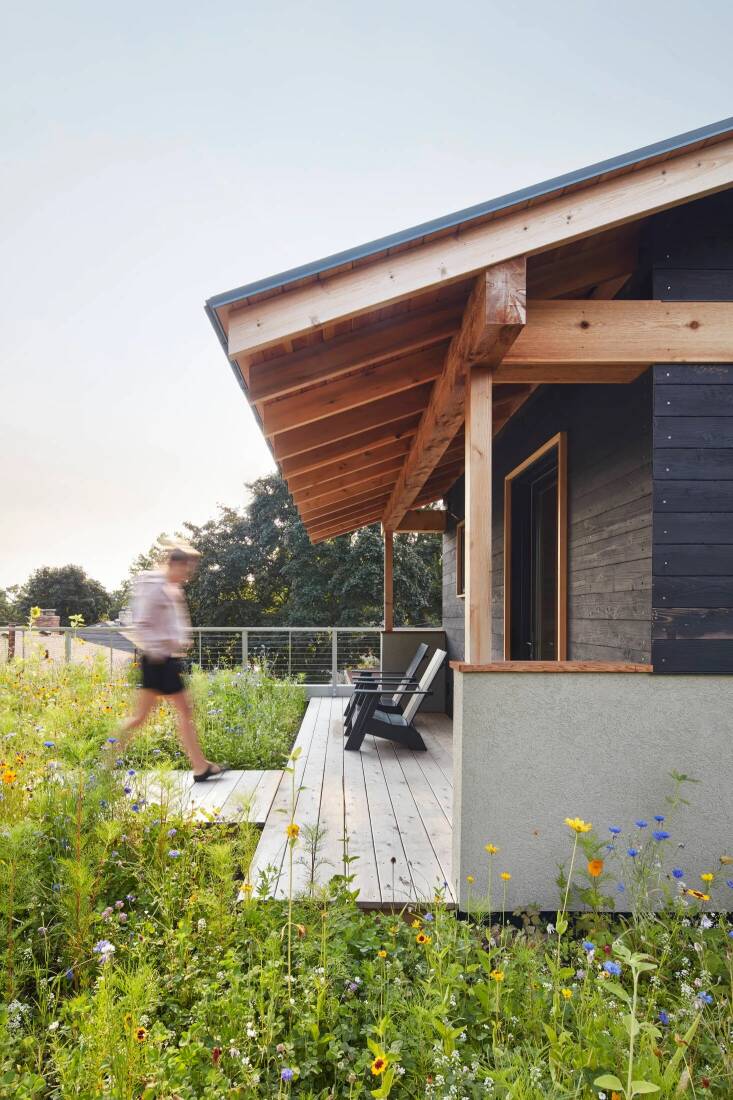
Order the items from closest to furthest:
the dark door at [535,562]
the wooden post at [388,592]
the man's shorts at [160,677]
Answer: the man's shorts at [160,677] < the dark door at [535,562] < the wooden post at [388,592]

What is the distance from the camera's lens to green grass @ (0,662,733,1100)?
1575 millimetres

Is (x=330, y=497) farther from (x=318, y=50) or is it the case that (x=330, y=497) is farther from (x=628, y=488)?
(x=318, y=50)

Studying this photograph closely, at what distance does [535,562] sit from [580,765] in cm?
285

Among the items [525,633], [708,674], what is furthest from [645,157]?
[525,633]

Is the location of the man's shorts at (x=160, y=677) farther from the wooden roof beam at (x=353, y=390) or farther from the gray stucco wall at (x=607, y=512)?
the gray stucco wall at (x=607, y=512)

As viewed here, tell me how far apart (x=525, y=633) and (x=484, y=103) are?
9.71 meters

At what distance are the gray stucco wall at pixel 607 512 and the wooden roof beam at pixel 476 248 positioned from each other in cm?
73

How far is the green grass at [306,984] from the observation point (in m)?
1.58

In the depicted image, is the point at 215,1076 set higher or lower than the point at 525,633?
lower

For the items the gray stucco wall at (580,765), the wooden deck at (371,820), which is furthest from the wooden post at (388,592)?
the gray stucco wall at (580,765)

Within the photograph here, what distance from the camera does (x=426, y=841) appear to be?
3236 millimetres

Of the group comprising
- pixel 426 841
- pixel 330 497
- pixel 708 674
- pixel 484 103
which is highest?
pixel 484 103

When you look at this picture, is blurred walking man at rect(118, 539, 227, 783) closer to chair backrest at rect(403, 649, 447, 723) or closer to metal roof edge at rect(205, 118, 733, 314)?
metal roof edge at rect(205, 118, 733, 314)

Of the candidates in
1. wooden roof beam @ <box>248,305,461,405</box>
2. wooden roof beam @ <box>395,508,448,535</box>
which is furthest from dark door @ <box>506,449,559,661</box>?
wooden roof beam @ <box>395,508,448,535</box>
